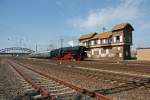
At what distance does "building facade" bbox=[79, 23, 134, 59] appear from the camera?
2691 inches

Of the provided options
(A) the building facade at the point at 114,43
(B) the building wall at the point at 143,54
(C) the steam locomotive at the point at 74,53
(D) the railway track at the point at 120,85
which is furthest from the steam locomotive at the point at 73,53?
(D) the railway track at the point at 120,85

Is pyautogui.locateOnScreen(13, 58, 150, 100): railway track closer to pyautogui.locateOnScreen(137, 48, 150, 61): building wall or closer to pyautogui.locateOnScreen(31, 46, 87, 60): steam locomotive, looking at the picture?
pyautogui.locateOnScreen(31, 46, 87, 60): steam locomotive

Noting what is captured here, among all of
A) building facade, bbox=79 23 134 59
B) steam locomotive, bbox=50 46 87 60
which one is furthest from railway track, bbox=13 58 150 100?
building facade, bbox=79 23 134 59

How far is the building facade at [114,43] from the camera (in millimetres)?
68363

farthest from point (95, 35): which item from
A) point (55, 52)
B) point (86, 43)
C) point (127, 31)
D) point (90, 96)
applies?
point (90, 96)

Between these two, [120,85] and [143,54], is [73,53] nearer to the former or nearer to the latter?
[143,54]

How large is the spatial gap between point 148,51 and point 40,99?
4996 cm

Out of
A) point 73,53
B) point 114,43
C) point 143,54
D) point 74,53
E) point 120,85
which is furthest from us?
point 114,43

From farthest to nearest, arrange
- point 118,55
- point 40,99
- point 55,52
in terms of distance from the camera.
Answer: point 118,55 → point 55,52 → point 40,99

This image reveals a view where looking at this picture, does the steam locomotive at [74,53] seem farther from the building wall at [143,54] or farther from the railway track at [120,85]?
the railway track at [120,85]

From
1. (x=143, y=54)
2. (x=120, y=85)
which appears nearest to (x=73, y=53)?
(x=143, y=54)

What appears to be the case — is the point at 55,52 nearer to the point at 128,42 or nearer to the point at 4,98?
the point at 128,42

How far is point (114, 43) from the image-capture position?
71.7 m

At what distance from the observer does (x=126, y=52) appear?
6825 cm
